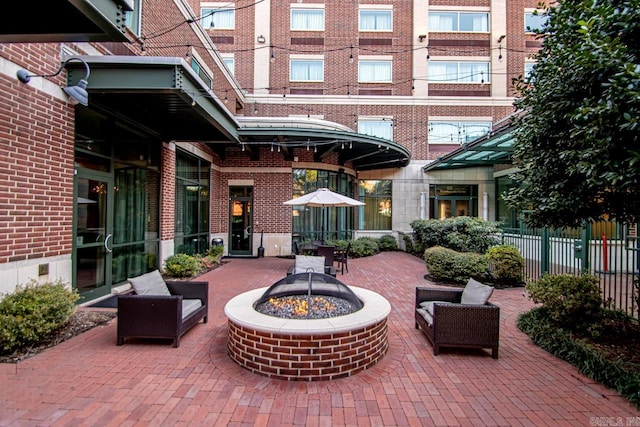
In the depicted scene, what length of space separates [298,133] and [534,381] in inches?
331

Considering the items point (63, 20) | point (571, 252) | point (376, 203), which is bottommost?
point (571, 252)

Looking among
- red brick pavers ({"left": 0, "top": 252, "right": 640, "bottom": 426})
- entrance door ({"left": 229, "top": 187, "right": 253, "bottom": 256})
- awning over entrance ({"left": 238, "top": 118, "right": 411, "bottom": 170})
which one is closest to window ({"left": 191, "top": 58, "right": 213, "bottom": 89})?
awning over entrance ({"left": 238, "top": 118, "right": 411, "bottom": 170})

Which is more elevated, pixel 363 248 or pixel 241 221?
pixel 241 221

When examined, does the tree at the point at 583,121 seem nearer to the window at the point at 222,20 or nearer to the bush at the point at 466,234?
the bush at the point at 466,234

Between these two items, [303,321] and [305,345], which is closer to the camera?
[305,345]

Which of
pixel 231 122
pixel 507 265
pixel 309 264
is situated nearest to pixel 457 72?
pixel 507 265

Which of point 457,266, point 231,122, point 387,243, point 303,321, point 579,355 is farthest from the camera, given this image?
point 387,243

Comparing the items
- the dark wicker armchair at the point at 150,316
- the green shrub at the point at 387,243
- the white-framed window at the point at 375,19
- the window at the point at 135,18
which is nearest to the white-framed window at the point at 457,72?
the white-framed window at the point at 375,19

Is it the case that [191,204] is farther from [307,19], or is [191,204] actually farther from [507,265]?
[307,19]

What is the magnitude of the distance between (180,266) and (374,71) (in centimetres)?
1412

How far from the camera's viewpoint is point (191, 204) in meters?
9.98

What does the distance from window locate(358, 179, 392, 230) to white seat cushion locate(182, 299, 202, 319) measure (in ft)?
39.7

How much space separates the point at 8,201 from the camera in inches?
161

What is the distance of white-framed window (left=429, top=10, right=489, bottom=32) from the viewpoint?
1620 centimetres
